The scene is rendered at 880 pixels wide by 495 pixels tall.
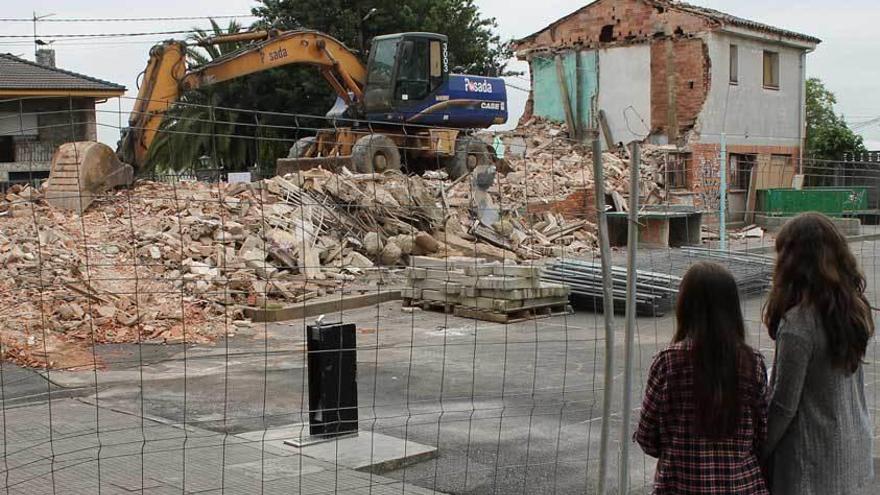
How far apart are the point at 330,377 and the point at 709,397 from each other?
4047 mm

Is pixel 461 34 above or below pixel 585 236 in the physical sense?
above

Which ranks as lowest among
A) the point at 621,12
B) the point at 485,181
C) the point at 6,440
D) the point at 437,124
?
the point at 6,440

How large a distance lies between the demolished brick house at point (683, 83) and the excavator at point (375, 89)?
21.2 feet

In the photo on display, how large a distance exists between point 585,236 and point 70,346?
42.2 feet

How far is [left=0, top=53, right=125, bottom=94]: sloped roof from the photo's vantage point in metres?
29.6

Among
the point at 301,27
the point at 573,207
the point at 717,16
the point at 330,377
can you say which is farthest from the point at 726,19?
the point at 330,377

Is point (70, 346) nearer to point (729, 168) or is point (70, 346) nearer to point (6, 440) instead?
point (6, 440)

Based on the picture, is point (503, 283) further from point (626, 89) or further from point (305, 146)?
point (626, 89)

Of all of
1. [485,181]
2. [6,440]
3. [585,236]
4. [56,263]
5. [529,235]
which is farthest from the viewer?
[585,236]

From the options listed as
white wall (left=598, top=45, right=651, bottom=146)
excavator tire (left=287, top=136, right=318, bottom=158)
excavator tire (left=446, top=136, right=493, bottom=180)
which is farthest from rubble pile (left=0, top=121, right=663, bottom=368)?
white wall (left=598, top=45, right=651, bottom=146)

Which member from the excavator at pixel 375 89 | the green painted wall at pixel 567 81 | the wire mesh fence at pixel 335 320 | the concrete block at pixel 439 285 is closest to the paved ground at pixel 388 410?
the wire mesh fence at pixel 335 320

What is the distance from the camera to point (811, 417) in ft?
11.4

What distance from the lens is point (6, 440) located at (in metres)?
7.31

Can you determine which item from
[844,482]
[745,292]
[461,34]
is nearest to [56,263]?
[745,292]
